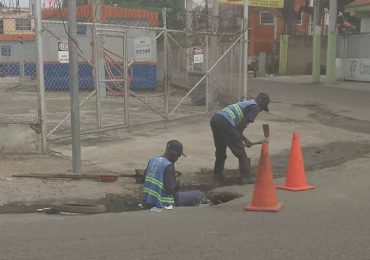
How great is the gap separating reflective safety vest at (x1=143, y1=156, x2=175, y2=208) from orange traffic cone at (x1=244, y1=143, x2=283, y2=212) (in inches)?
36.5

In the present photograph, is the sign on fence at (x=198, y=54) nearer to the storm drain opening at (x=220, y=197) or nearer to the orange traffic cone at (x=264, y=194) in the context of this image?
the storm drain opening at (x=220, y=197)

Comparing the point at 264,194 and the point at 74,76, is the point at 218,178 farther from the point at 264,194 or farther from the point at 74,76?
the point at 74,76

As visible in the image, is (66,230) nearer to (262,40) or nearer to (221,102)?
(221,102)

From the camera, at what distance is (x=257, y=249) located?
5.06m

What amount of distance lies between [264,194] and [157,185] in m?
1.20

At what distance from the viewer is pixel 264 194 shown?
21.2 ft

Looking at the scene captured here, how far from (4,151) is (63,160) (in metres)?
1.06

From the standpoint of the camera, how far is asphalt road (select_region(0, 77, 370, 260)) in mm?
4965

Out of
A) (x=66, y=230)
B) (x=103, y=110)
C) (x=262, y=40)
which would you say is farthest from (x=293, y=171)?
(x=262, y=40)

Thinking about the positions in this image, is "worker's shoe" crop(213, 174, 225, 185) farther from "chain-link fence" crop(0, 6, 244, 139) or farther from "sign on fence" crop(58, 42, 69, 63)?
"chain-link fence" crop(0, 6, 244, 139)

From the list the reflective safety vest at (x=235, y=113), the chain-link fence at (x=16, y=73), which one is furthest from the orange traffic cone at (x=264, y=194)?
the chain-link fence at (x=16, y=73)

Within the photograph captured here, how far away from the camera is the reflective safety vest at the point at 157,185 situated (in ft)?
20.8

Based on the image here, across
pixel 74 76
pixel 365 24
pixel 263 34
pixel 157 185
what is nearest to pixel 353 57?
pixel 365 24

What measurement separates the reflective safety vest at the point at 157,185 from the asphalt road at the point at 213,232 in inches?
6.6
